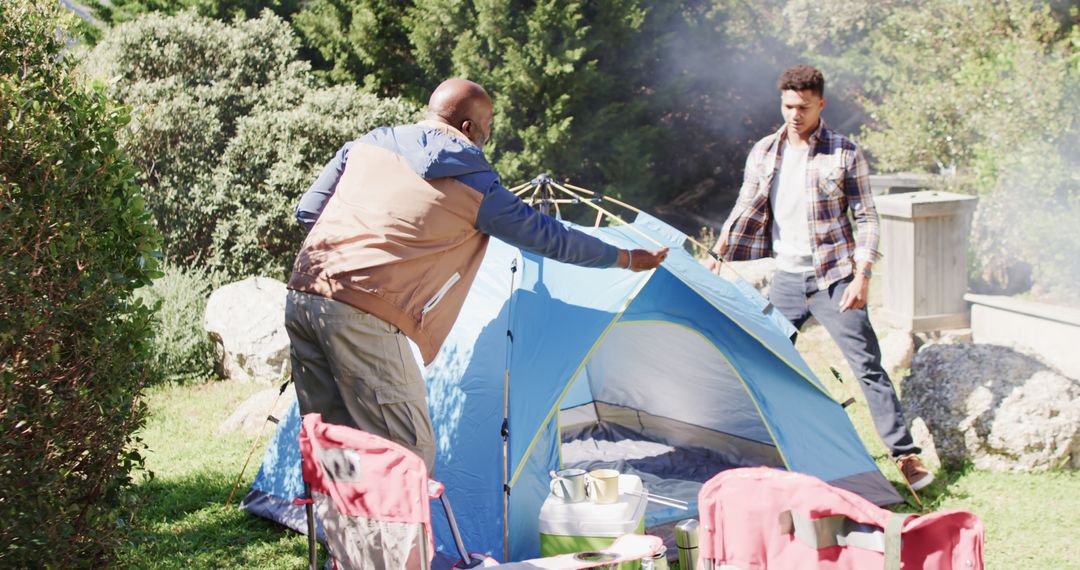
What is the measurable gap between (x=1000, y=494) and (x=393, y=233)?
111 inches

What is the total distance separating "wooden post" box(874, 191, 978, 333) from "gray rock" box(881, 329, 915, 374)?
14 cm

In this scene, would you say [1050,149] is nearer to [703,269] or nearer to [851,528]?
[703,269]

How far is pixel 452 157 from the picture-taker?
2.96m

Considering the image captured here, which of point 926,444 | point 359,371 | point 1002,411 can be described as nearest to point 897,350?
point 926,444

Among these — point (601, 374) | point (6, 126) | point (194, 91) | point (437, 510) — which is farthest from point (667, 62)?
point (6, 126)

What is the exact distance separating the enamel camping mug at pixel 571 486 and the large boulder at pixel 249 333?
344 cm

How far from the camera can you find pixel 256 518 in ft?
13.8

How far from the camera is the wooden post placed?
6.20 m

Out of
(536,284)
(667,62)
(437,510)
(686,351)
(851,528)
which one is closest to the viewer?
(851,528)

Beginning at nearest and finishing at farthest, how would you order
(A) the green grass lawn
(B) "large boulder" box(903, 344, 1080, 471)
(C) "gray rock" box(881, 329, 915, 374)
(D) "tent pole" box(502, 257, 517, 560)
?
(D) "tent pole" box(502, 257, 517, 560) → (A) the green grass lawn → (B) "large boulder" box(903, 344, 1080, 471) → (C) "gray rock" box(881, 329, 915, 374)

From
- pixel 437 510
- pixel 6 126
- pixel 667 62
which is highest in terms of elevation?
pixel 667 62

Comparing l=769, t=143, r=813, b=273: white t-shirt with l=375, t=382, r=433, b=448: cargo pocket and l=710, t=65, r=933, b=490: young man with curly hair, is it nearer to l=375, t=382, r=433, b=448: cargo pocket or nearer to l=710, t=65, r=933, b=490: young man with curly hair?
l=710, t=65, r=933, b=490: young man with curly hair

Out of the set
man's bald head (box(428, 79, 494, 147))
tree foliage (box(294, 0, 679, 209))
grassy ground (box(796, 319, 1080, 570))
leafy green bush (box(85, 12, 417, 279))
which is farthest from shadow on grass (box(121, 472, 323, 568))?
tree foliage (box(294, 0, 679, 209))

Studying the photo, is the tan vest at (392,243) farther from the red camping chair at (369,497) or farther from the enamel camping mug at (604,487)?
the enamel camping mug at (604,487)
